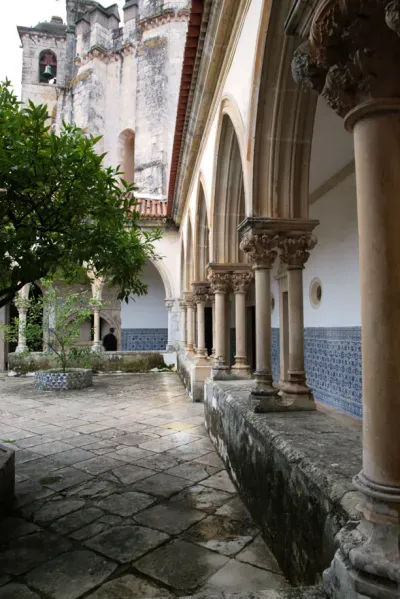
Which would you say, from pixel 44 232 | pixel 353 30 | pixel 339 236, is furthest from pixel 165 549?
pixel 339 236

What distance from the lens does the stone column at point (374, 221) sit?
1519 mm

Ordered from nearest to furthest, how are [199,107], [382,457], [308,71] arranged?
[382,457]
[308,71]
[199,107]

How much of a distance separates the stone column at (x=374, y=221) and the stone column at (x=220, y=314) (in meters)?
4.33

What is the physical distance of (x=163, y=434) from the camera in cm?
568

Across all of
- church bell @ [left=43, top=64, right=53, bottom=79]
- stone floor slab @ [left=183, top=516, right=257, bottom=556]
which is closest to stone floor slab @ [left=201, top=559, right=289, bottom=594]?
stone floor slab @ [left=183, top=516, right=257, bottom=556]

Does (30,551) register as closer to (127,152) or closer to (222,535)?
(222,535)

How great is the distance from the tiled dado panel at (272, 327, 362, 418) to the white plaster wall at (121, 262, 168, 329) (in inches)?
359

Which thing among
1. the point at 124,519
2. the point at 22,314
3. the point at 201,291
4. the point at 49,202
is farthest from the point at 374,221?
the point at 22,314

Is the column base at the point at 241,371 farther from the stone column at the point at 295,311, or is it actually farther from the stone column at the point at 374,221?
the stone column at the point at 374,221

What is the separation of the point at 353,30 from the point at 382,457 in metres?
1.57

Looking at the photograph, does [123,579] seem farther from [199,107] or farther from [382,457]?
[199,107]

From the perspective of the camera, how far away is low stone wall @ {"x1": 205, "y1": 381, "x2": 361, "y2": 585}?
1.89 m

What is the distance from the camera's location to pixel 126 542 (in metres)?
2.80

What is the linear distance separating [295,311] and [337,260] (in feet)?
8.01
